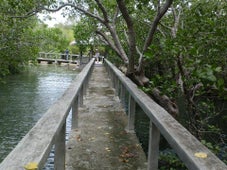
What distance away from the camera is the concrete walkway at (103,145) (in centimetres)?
379

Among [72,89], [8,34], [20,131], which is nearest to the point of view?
[72,89]

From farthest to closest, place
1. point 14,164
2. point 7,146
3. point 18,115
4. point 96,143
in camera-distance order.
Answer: point 18,115 → point 7,146 → point 96,143 → point 14,164

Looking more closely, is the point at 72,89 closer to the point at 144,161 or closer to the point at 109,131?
the point at 109,131

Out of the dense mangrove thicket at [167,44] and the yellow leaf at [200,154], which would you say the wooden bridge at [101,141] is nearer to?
the yellow leaf at [200,154]

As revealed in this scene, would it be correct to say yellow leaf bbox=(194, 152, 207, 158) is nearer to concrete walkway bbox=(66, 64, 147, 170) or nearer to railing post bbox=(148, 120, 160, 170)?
railing post bbox=(148, 120, 160, 170)

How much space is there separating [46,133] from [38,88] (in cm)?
2033

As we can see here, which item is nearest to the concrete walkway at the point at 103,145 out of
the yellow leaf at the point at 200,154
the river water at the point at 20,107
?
the yellow leaf at the point at 200,154

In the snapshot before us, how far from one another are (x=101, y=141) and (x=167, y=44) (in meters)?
1.65

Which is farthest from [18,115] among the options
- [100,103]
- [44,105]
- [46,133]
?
[46,133]

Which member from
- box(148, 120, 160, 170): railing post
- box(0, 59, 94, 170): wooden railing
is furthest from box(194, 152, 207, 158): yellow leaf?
box(148, 120, 160, 170): railing post

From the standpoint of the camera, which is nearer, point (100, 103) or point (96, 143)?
point (96, 143)

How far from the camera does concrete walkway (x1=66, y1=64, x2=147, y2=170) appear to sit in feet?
12.4

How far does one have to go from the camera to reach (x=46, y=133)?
2.44 metres

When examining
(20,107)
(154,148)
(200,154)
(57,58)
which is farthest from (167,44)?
(57,58)
